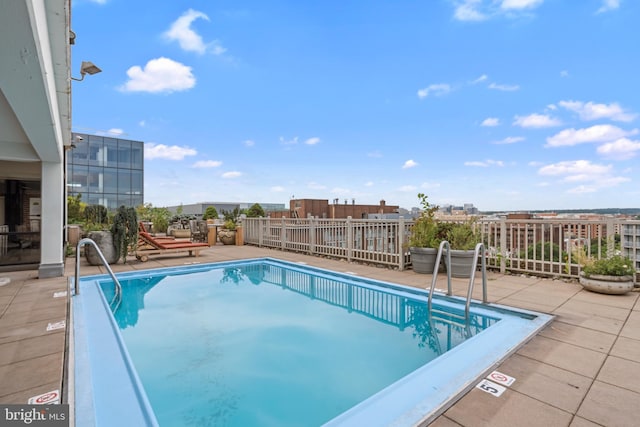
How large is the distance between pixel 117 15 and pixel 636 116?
1453 cm

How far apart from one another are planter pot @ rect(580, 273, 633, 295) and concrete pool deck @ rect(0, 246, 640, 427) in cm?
14

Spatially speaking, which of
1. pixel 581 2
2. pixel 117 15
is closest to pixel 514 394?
pixel 581 2

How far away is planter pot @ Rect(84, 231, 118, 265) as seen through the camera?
22.9ft

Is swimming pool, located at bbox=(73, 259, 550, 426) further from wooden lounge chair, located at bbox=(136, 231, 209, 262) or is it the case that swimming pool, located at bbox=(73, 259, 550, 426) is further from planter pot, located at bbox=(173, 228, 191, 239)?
planter pot, located at bbox=(173, 228, 191, 239)

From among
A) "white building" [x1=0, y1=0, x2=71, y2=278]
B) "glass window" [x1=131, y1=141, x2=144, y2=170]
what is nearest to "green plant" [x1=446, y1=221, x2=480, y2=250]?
"white building" [x1=0, y1=0, x2=71, y2=278]

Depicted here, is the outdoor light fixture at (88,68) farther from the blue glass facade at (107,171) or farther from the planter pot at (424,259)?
the blue glass facade at (107,171)

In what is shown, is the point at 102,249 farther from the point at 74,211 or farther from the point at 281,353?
the point at 74,211

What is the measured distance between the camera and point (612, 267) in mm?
4355

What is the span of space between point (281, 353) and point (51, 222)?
5208 millimetres

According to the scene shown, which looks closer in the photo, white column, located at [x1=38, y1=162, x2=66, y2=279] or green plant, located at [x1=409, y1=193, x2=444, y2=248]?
white column, located at [x1=38, y1=162, x2=66, y2=279]

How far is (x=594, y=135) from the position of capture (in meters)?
10.7

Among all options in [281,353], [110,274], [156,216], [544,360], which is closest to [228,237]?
[156,216]

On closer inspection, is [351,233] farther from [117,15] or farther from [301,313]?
Result: [117,15]

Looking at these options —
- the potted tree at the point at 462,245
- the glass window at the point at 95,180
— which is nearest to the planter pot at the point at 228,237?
the potted tree at the point at 462,245
